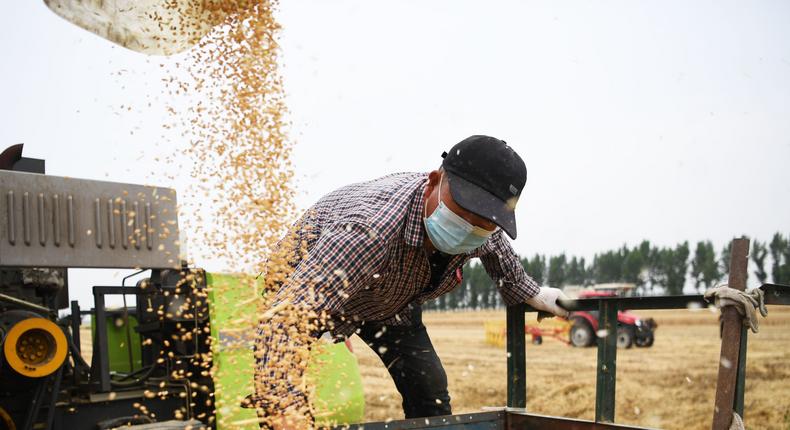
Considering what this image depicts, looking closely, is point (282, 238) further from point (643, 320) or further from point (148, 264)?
point (643, 320)

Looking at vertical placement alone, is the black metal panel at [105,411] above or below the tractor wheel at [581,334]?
above

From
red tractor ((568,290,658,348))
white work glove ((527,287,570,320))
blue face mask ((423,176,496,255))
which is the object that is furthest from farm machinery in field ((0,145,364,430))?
red tractor ((568,290,658,348))

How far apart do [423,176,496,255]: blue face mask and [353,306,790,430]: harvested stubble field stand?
2784 millimetres

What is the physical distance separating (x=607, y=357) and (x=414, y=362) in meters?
0.85

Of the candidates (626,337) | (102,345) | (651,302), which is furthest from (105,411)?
(626,337)

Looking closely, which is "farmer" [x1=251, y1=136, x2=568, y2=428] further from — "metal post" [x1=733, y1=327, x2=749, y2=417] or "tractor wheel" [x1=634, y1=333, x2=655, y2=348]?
"tractor wheel" [x1=634, y1=333, x2=655, y2=348]

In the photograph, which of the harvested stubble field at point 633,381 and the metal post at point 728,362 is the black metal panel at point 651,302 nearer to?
the metal post at point 728,362

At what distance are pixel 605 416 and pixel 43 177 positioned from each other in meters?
1.89

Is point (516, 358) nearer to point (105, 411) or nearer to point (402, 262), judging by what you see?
point (402, 262)

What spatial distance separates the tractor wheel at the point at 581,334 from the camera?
13.7m

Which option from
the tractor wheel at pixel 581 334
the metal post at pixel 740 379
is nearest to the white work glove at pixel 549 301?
the metal post at pixel 740 379

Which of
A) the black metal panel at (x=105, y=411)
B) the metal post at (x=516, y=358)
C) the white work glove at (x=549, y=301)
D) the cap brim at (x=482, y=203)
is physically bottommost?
the black metal panel at (x=105, y=411)

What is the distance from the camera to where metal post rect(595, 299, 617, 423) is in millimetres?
2473

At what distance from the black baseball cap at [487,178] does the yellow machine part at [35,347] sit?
1.43 meters
